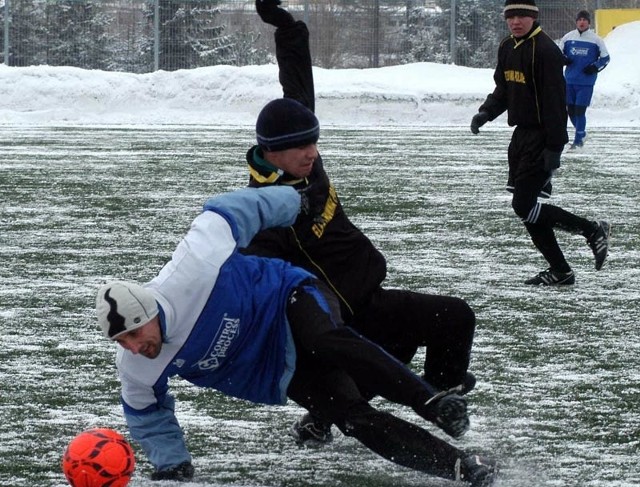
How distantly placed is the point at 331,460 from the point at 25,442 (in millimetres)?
1150

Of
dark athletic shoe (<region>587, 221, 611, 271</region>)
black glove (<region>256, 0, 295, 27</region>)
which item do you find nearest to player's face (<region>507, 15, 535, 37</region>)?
Answer: dark athletic shoe (<region>587, 221, 611, 271</region>)

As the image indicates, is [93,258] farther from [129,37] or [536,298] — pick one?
[129,37]

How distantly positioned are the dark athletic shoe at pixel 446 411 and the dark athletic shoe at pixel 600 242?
16.7 feet

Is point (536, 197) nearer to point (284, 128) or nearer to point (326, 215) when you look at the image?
point (326, 215)

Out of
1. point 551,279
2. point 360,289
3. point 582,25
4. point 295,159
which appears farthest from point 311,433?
point 582,25

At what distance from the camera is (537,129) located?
29.3 feet

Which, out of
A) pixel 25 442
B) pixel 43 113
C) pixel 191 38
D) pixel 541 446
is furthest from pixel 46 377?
pixel 191 38

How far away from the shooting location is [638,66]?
3053cm

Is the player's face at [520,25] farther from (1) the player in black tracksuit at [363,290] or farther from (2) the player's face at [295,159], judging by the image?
(2) the player's face at [295,159]

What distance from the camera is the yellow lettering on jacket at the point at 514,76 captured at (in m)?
8.91

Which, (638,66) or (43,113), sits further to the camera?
(638,66)

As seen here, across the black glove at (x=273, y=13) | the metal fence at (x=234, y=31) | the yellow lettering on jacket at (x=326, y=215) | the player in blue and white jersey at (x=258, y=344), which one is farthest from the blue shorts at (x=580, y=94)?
the player in blue and white jersey at (x=258, y=344)

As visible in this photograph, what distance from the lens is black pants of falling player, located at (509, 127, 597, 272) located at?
8930 mm

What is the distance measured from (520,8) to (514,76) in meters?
0.46
